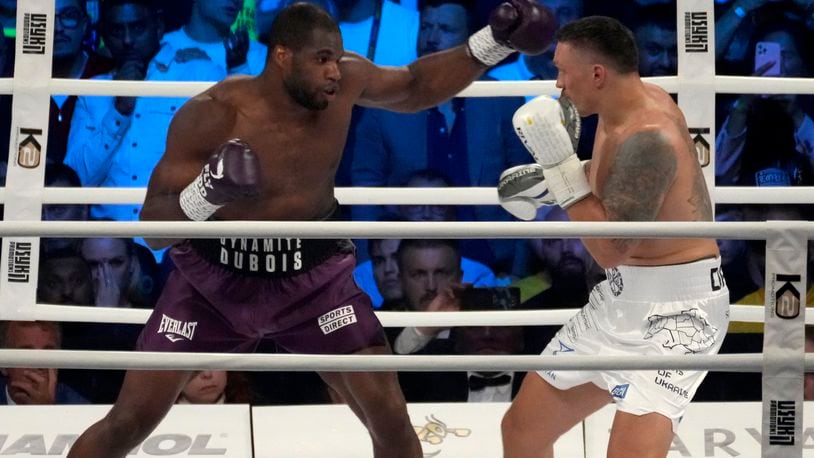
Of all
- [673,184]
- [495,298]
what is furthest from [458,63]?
[495,298]

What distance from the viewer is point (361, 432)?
2.88m

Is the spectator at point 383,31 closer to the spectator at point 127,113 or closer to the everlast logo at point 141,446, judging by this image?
the spectator at point 127,113

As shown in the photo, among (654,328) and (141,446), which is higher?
(654,328)

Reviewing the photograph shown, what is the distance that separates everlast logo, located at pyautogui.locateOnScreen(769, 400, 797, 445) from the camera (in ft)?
5.82

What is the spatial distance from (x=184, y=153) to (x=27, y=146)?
26.7 inches

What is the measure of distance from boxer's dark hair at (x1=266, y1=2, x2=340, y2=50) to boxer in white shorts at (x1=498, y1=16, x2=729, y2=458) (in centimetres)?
51

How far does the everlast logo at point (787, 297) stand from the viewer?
5.76 feet

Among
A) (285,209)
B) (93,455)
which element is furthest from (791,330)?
(93,455)

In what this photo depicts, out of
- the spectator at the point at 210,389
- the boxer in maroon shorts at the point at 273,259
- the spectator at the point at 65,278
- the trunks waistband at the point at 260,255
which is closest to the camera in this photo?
the boxer in maroon shorts at the point at 273,259

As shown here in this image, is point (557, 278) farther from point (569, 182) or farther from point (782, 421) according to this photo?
point (782, 421)

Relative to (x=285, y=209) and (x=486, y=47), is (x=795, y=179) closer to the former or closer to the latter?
(x=486, y=47)

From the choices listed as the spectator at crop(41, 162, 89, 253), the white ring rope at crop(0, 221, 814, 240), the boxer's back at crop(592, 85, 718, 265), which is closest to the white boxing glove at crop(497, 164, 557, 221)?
the boxer's back at crop(592, 85, 718, 265)

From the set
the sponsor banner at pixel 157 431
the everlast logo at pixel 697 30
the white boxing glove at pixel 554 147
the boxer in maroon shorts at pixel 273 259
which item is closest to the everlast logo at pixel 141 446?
the sponsor banner at pixel 157 431

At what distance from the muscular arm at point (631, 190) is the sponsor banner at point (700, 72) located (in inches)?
27.8
